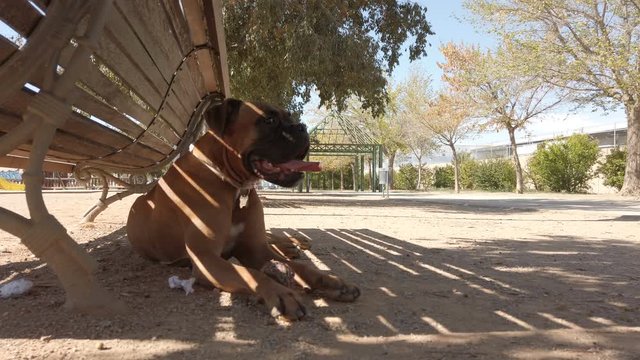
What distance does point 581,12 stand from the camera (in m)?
18.0

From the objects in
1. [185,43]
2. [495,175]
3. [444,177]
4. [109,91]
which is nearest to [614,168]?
[495,175]

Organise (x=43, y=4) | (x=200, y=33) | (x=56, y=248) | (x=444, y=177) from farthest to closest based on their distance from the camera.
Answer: (x=444, y=177) → (x=200, y=33) → (x=56, y=248) → (x=43, y=4)

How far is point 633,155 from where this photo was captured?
19266mm

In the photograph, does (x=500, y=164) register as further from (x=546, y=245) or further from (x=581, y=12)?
(x=546, y=245)

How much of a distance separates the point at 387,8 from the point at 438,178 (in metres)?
30.9

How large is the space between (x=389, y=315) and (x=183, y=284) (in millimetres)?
1112

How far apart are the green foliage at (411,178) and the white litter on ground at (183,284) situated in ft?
128

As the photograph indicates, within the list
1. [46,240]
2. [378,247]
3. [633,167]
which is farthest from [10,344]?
[633,167]

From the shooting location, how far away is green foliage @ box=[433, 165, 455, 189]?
39188mm

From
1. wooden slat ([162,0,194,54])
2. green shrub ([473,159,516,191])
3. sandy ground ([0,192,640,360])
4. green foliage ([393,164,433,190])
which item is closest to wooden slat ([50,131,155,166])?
sandy ground ([0,192,640,360])

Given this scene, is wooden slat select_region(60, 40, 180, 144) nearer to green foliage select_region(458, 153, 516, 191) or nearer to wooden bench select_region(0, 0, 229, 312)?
wooden bench select_region(0, 0, 229, 312)

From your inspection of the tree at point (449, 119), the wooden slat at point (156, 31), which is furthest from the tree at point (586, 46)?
the wooden slat at point (156, 31)

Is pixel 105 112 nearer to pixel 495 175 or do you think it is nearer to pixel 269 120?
pixel 269 120

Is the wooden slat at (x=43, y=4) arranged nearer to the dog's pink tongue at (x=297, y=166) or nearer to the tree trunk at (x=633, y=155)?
the dog's pink tongue at (x=297, y=166)
